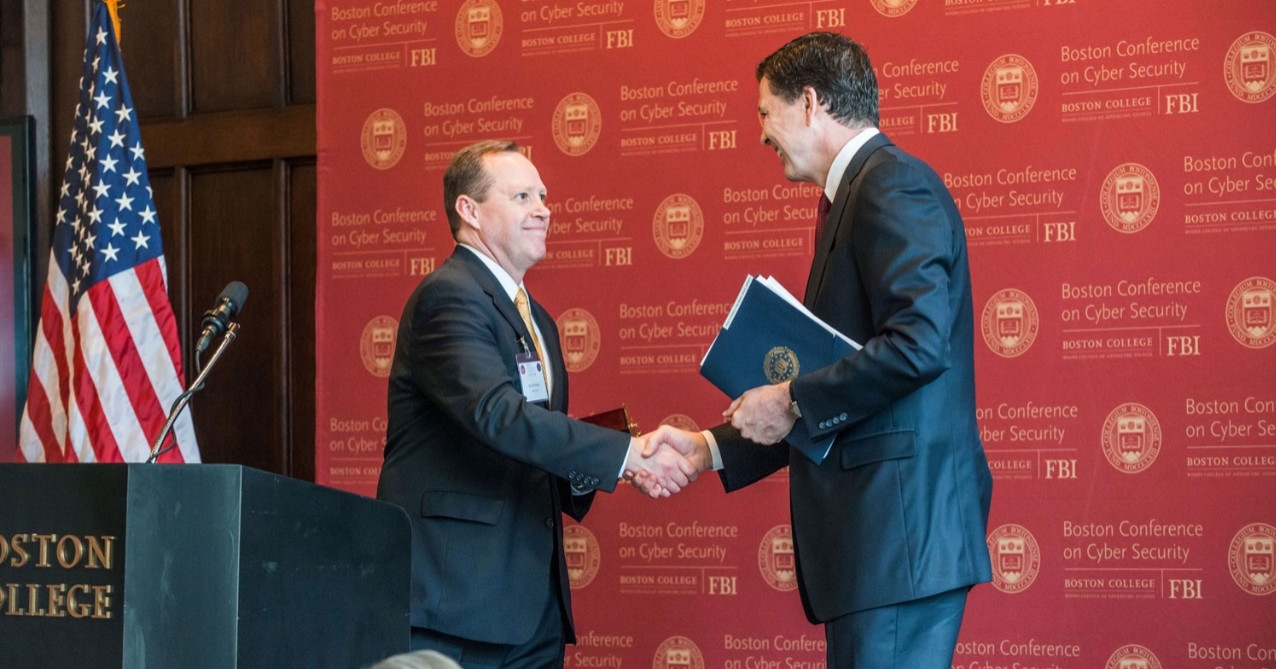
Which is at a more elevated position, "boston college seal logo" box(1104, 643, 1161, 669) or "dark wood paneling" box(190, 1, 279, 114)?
"dark wood paneling" box(190, 1, 279, 114)

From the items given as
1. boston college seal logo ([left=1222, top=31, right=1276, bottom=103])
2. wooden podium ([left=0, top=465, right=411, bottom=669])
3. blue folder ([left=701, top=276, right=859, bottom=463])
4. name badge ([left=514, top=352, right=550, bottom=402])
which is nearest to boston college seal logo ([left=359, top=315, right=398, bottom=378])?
name badge ([left=514, top=352, right=550, bottom=402])

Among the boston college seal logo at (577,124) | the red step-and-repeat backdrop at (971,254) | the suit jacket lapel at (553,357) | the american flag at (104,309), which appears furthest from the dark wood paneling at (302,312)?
the suit jacket lapel at (553,357)

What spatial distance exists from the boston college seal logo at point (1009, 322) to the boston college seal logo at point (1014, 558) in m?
0.57

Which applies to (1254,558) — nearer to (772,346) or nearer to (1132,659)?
(1132,659)

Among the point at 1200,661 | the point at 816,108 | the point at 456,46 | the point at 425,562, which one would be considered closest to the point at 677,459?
the point at 425,562

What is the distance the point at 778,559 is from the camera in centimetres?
457

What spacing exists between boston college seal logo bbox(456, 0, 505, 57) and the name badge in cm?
204

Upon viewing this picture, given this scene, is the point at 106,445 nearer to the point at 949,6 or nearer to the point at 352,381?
the point at 352,381

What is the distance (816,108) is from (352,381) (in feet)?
8.70

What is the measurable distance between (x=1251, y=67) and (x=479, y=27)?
103 inches

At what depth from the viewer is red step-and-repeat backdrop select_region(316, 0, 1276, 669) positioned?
416 centimetres

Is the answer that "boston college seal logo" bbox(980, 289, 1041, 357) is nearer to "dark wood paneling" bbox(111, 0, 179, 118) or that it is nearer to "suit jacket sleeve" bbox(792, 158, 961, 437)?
"suit jacket sleeve" bbox(792, 158, 961, 437)

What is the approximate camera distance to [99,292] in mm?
4836

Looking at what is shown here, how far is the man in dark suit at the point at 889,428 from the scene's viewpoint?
2.59 meters
